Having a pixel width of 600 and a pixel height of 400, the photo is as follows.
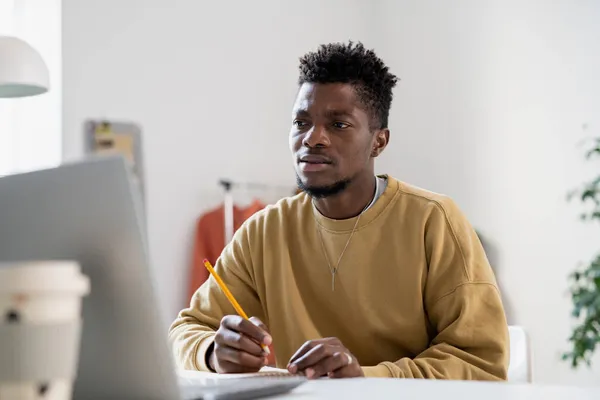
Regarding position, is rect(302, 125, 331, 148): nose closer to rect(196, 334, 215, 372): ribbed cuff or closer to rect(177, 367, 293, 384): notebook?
rect(196, 334, 215, 372): ribbed cuff


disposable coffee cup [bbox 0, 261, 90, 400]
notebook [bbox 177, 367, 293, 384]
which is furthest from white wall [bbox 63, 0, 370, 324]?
disposable coffee cup [bbox 0, 261, 90, 400]

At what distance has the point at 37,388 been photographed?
559 mm

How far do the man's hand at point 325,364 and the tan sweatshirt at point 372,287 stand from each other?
0.30 m

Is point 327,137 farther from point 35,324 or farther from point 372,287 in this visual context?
point 35,324

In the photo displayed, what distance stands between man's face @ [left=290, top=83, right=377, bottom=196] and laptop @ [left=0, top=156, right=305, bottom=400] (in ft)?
3.45

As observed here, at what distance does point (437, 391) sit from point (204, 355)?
650 mm

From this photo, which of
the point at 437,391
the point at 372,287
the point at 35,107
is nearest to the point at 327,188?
the point at 372,287

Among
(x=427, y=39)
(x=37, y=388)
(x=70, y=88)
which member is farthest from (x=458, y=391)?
(x=427, y=39)

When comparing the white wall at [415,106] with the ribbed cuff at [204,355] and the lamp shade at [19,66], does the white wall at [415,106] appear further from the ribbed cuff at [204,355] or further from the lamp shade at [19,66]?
the ribbed cuff at [204,355]

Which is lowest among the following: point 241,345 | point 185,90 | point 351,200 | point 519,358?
point 519,358

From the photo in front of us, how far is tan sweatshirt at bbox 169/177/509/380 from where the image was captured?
4.88ft

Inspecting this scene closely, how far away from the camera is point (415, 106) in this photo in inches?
175

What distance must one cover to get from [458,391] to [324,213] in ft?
2.93

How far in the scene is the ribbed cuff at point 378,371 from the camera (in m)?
1.26
